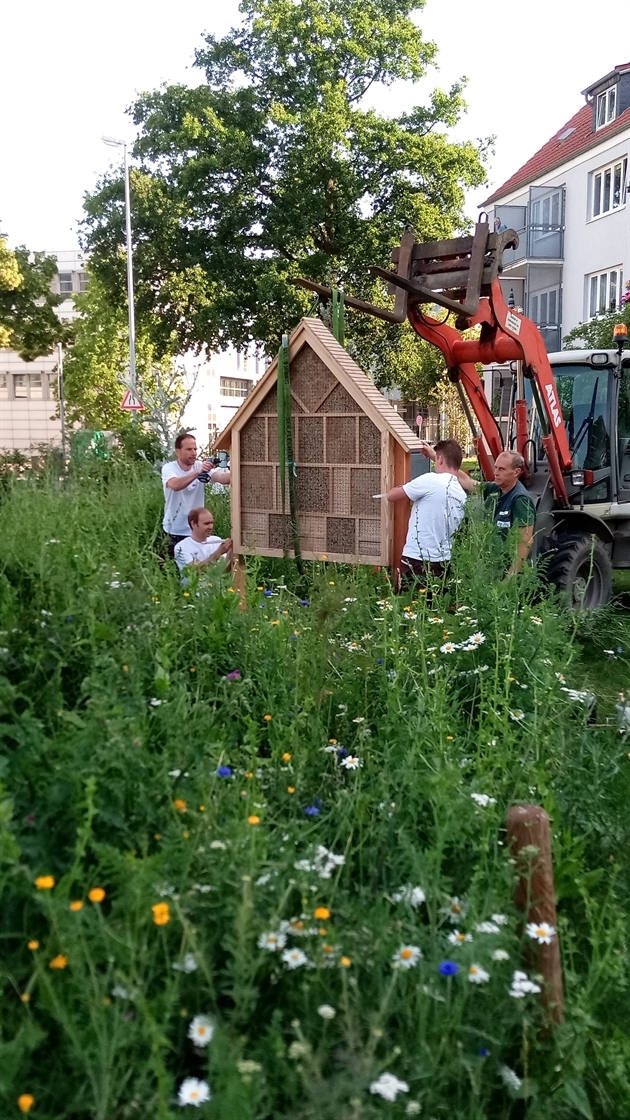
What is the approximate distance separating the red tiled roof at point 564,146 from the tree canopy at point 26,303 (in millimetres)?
17174

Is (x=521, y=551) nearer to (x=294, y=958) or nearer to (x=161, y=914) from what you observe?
(x=294, y=958)

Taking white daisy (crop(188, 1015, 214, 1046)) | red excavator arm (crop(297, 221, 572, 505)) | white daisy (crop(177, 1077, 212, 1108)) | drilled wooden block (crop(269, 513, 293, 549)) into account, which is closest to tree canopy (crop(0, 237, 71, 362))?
red excavator arm (crop(297, 221, 572, 505))

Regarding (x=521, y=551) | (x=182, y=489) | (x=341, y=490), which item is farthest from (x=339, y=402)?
(x=521, y=551)

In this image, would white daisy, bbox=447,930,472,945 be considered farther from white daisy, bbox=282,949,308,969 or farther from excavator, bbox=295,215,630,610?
excavator, bbox=295,215,630,610

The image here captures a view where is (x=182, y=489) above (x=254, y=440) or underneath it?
underneath

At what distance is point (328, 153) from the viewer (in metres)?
26.1

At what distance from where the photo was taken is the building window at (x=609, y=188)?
29469 millimetres

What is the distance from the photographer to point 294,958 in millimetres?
2070

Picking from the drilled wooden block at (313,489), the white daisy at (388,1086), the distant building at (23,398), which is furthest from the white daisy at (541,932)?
the distant building at (23,398)

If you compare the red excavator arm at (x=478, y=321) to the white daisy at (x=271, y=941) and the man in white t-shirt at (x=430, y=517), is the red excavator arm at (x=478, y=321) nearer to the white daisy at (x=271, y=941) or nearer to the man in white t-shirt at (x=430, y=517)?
the man in white t-shirt at (x=430, y=517)

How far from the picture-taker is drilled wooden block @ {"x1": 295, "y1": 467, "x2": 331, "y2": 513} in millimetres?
6809

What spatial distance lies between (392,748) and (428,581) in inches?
75.6

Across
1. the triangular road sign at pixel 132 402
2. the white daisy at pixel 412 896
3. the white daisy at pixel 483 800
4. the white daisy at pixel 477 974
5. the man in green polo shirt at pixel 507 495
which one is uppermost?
the triangular road sign at pixel 132 402

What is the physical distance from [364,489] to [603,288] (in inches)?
1073
